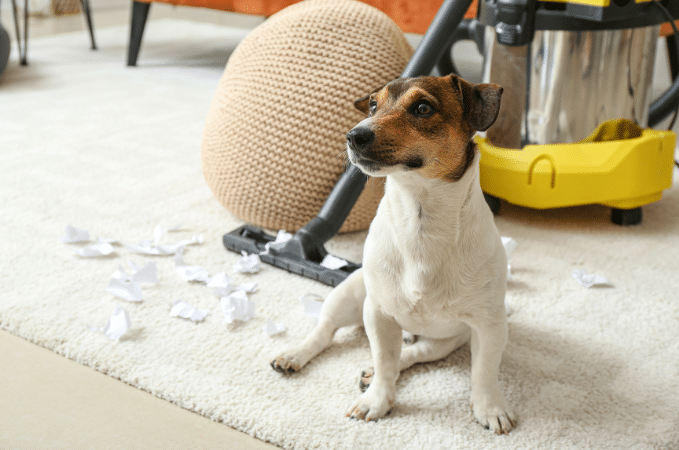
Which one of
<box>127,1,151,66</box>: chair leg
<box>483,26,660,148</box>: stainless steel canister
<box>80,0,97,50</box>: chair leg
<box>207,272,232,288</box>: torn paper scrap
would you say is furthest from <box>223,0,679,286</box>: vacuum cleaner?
<box>80,0,97,50</box>: chair leg

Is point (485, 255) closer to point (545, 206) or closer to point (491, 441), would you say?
point (491, 441)

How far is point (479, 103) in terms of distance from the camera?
31.4 inches

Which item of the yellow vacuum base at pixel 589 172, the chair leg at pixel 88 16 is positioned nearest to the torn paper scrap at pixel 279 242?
the yellow vacuum base at pixel 589 172

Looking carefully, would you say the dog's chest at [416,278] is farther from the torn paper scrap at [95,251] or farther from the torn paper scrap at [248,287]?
the torn paper scrap at [95,251]

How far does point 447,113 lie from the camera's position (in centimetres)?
79

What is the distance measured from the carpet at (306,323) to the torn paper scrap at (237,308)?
0.06ft

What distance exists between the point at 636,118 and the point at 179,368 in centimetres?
135

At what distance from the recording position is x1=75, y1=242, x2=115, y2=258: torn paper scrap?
139 centimetres

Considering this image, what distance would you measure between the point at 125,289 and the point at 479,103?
820mm

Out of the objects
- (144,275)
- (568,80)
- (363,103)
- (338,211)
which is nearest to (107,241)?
(144,275)

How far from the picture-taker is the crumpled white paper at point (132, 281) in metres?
1.23

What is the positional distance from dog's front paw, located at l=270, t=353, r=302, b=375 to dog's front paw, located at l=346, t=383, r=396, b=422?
0.14 m

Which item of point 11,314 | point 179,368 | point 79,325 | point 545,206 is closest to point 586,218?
point 545,206

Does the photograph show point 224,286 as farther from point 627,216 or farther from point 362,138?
point 627,216
